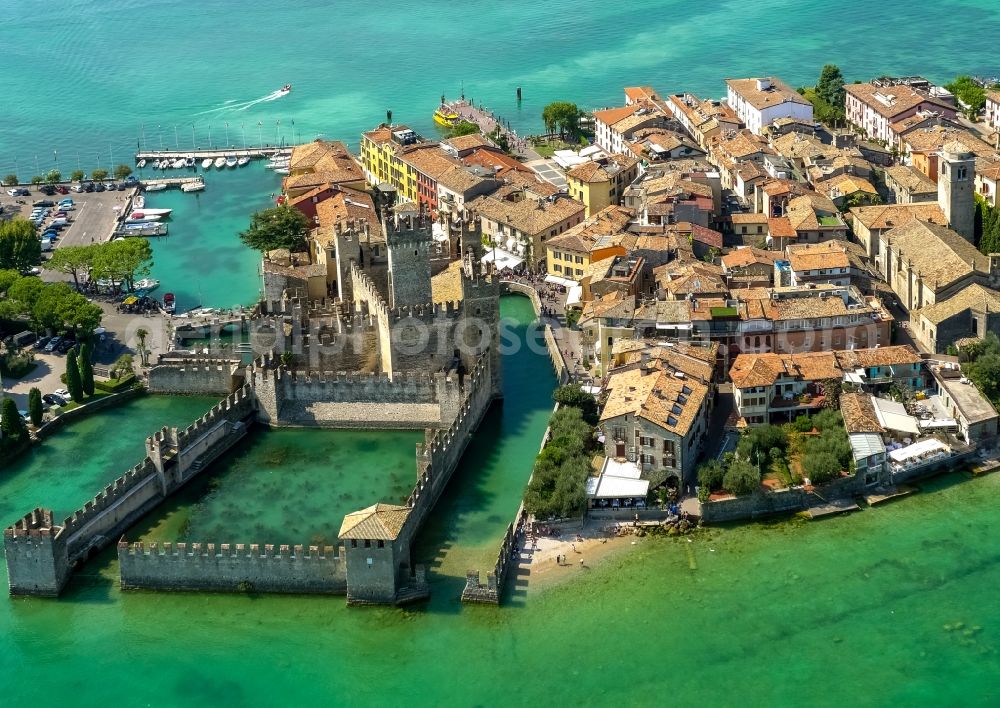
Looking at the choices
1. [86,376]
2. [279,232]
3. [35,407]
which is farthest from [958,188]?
[35,407]

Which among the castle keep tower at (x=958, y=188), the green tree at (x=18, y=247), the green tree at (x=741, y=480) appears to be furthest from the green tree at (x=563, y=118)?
the green tree at (x=741, y=480)

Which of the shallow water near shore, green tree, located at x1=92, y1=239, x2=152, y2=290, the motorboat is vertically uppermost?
the motorboat

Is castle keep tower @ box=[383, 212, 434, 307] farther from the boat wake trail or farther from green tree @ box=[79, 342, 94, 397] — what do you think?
the boat wake trail

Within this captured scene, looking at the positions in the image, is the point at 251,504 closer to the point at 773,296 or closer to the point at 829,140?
the point at 773,296

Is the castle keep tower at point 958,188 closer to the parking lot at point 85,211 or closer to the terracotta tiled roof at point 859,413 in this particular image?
the terracotta tiled roof at point 859,413

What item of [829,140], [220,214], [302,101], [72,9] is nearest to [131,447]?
[220,214]

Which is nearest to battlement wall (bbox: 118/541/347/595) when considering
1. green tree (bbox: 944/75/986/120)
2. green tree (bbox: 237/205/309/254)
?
green tree (bbox: 237/205/309/254)

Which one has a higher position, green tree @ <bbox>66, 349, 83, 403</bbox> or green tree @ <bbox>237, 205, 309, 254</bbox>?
green tree @ <bbox>237, 205, 309, 254</bbox>

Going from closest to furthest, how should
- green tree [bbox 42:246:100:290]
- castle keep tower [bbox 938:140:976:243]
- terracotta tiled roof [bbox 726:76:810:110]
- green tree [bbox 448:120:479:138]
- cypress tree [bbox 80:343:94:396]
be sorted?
cypress tree [bbox 80:343:94:396] < castle keep tower [bbox 938:140:976:243] < green tree [bbox 42:246:100:290] < terracotta tiled roof [bbox 726:76:810:110] < green tree [bbox 448:120:479:138]
